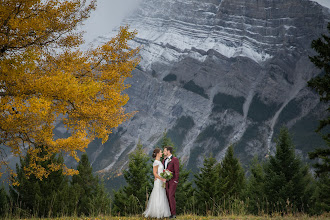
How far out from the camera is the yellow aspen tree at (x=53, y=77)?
9.23m

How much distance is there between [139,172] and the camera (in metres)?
31.0

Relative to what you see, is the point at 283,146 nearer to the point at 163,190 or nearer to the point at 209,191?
the point at 209,191

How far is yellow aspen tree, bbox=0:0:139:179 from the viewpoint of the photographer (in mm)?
9227

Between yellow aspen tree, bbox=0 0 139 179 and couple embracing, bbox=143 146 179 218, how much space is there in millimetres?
2280

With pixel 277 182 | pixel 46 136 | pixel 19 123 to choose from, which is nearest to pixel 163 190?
pixel 46 136

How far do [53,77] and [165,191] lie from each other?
4.87m

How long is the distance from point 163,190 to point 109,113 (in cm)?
310

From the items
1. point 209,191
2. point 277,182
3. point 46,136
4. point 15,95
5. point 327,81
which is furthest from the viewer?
point 277,182

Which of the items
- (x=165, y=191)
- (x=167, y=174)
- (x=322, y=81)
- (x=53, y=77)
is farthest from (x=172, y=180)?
(x=322, y=81)

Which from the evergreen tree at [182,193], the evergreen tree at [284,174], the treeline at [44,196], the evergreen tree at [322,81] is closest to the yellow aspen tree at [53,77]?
Answer: the treeline at [44,196]

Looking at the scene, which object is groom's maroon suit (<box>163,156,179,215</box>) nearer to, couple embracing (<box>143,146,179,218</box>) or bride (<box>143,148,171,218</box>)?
couple embracing (<box>143,146,179,218</box>)

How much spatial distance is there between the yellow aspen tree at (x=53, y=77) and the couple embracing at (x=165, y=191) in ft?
7.48

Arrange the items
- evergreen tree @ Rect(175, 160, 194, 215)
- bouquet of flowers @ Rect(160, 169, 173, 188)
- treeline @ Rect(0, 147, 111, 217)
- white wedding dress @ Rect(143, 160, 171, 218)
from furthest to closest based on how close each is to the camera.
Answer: evergreen tree @ Rect(175, 160, 194, 215), treeline @ Rect(0, 147, 111, 217), white wedding dress @ Rect(143, 160, 171, 218), bouquet of flowers @ Rect(160, 169, 173, 188)

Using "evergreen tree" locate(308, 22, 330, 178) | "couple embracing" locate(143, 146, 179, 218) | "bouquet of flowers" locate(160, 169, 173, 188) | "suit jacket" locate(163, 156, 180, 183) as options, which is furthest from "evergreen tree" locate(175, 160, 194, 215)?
"bouquet of flowers" locate(160, 169, 173, 188)
